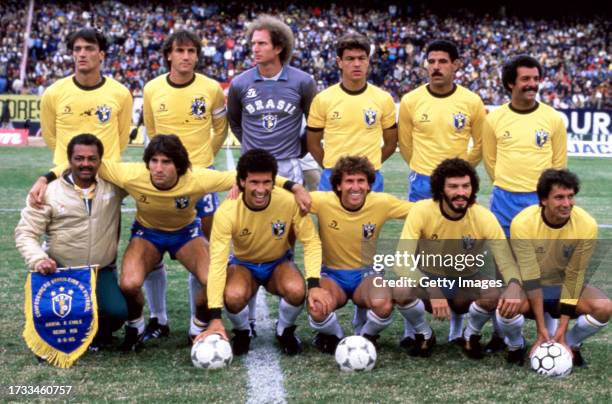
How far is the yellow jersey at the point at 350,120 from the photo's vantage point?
616cm

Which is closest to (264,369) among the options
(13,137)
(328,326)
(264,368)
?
(264,368)

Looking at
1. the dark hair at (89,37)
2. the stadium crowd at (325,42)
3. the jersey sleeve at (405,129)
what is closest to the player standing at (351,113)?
the jersey sleeve at (405,129)

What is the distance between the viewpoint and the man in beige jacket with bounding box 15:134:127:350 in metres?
5.25

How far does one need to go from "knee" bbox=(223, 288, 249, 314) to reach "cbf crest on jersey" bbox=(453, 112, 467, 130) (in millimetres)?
2018

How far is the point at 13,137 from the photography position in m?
21.8

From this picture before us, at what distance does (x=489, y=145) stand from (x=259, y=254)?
1.84m

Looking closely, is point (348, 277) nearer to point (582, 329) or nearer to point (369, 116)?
point (369, 116)

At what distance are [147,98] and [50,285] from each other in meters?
1.90

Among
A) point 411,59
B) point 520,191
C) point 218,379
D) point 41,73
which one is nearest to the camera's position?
point 218,379

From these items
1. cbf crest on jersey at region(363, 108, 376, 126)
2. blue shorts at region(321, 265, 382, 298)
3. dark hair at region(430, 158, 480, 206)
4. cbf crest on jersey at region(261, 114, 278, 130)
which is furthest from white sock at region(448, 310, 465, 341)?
cbf crest on jersey at region(261, 114, 278, 130)

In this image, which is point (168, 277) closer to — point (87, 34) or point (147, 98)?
point (147, 98)

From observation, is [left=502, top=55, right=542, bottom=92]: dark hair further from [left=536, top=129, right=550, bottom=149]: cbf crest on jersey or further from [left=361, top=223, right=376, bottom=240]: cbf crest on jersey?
[left=361, top=223, right=376, bottom=240]: cbf crest on jersey

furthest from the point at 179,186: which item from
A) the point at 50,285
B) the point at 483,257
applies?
the point at 483,257

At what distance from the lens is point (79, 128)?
6.23m
